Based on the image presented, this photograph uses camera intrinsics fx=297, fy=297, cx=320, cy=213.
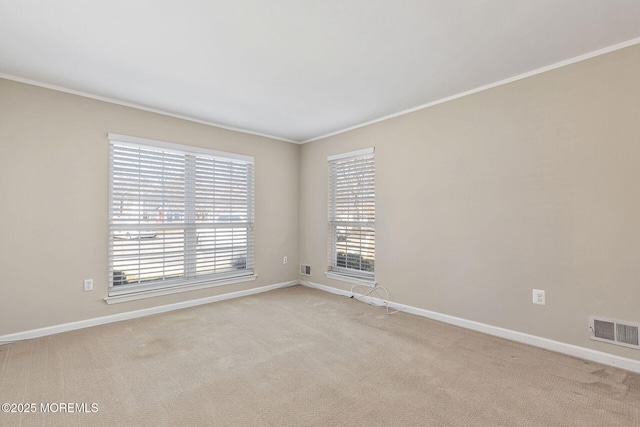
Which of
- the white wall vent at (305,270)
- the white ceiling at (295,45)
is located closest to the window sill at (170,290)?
the white wall vent at (305,270)

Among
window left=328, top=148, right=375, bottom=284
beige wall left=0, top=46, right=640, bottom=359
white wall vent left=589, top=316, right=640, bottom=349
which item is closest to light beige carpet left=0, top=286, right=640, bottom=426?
white wall vent left=589, top=316, right=640, bottom=349

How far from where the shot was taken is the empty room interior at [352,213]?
1934 mm

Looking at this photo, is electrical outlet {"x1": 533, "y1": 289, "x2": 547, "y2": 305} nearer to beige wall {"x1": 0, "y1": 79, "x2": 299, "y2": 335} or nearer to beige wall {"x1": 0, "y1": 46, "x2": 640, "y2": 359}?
beige wall {"x1": 0, "y1": 46, "x2": 640, "y2": 359}

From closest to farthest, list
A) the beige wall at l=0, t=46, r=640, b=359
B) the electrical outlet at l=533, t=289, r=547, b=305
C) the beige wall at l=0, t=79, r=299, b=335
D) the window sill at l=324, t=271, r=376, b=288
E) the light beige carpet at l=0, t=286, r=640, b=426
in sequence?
the light beige carpet at l=0, t=286, r=640, b=426 → the beige wall at l=0, t=46, r=640, b=359 → the electrical outlet at l=533, t=289, r=547, b=305 → the beige wall at l=0, t=79, r=299, b=335 → the window sill at l=324, t=271, r=376, b=288

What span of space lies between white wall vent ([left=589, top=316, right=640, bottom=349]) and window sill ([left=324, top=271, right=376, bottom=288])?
7.25 ft

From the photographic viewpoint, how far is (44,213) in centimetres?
295

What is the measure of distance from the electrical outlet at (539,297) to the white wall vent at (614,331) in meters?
0.32

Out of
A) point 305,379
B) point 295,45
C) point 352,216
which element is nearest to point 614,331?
point 305,379

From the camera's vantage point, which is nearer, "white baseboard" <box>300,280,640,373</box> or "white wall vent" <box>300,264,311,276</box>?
"white baseboard" <box>300,280,640,373</box>

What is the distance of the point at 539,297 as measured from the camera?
2.67 m

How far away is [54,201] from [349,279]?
11.8 ft

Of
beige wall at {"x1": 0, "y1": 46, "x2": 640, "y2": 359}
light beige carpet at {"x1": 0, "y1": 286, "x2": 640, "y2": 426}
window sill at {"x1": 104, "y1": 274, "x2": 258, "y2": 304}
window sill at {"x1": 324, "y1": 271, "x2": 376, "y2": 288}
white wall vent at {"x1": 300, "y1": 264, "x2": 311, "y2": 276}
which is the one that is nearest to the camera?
light beige carpet at {"x1": 0, "y1": 286, "x2": 640, "y2": 426}

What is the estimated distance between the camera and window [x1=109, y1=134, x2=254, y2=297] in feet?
11.2

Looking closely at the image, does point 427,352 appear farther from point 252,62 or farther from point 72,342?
point 72,342
